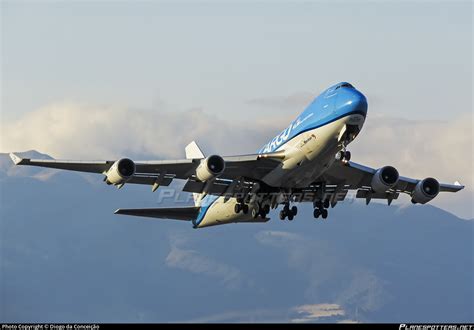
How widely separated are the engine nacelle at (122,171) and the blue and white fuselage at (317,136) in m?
7.69

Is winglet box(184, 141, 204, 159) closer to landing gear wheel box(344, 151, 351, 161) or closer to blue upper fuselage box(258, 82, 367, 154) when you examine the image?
blue upper fuselage box(258, 82, 367, 154)

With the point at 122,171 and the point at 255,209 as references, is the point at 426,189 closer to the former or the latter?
the point at 255,209

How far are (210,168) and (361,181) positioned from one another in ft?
37.7

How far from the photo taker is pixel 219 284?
177000 mm

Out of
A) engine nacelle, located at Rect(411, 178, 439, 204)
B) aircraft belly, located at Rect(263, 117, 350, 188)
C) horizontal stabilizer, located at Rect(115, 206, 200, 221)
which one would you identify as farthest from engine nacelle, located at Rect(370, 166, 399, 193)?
horizontal stabilizer, located at Rect(115, 206, 200, 221)

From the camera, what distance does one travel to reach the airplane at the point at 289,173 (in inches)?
1686

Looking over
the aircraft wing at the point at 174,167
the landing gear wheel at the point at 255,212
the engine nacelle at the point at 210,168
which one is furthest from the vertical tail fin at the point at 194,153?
the engine nacelle at the point at 210,168

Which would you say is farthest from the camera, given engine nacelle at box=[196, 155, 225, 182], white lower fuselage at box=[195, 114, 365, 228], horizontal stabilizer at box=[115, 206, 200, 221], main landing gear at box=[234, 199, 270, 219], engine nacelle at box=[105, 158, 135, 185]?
horizontal stabilizer at box=[115, 206, 200, 221]

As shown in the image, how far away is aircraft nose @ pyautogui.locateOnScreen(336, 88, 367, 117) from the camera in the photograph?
137ft

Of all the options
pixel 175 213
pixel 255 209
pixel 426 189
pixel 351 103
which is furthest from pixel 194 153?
pixel 351 103

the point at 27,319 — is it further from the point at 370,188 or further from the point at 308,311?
the point at 370,188

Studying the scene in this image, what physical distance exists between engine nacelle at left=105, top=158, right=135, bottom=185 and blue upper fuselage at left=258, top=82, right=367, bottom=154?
8158 mm

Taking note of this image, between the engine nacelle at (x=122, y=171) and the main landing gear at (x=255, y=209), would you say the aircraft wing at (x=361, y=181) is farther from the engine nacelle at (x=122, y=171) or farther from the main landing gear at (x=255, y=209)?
the engine nacelle at (x=122, y=171)

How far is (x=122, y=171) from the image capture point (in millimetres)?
44562
